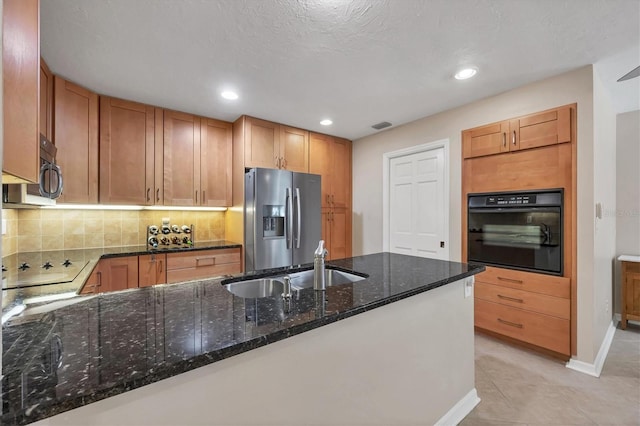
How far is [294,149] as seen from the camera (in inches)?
147

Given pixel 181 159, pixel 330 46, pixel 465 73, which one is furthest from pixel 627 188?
pixel 181 159

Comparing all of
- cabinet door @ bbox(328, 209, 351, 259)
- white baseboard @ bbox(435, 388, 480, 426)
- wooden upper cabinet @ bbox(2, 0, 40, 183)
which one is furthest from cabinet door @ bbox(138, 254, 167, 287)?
white baseboard @ bbox(435, 388, 480, 426)

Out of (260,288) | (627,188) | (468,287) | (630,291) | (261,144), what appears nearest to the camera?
(260,288)

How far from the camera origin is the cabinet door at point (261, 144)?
330cm

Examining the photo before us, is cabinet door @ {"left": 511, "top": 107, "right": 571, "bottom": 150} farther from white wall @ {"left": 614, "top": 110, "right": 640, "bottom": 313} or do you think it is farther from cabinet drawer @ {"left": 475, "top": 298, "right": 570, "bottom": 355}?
white wall @ {"left": 614, "top": 110, "right": 640, "bottom": 313}

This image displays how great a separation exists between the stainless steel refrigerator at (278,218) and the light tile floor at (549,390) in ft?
6.92

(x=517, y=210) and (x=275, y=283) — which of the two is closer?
(x=275, y=283)

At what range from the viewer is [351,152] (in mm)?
4410

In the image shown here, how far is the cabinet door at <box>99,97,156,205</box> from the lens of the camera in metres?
2.76

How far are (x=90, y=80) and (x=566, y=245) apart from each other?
4.26 metres

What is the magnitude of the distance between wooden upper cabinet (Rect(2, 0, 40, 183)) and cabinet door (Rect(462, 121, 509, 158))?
10.4 ft

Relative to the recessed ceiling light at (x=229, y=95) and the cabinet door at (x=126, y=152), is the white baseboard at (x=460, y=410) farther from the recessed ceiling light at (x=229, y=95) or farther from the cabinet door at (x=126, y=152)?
the cabinet door at (x=126, y=152)

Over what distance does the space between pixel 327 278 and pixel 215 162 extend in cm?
228

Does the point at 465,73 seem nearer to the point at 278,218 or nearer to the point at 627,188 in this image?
the point at 278,218
